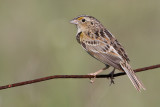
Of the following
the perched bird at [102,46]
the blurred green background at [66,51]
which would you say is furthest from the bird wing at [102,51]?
the blurred green background at [66,51]

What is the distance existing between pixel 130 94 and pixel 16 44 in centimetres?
236

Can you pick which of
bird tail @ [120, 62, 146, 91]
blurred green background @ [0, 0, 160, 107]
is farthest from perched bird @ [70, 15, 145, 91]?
blurred green background @ [0, 0, 160, 107]

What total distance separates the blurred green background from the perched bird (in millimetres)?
498

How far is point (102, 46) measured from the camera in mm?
6969

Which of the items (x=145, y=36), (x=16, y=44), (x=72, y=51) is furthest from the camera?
(x=145, y=36)

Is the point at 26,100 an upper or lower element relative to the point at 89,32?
lower

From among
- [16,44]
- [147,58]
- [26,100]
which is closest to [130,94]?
[147,58]

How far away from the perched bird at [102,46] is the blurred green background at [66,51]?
0.50m

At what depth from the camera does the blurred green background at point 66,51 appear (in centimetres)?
711

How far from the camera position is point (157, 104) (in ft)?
24.7

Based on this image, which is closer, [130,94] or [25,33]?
[130,94]

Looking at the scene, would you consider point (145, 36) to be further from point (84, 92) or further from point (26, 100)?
point (26, 100)

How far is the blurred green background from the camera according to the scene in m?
7.11

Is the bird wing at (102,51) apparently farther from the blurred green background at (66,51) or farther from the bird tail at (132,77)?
the blurred green background at (66,51)
